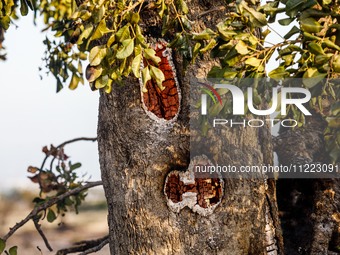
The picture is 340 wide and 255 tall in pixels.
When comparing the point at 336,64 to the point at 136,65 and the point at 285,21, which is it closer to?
the point at 285,21

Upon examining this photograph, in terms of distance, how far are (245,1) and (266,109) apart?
0.68 meters

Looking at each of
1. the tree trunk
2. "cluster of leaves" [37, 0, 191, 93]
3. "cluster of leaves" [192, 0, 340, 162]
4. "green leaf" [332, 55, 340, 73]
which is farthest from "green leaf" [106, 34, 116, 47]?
the tree trunk

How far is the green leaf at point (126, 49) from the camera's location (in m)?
2.90

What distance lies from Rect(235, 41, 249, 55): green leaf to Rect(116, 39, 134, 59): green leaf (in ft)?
1.35

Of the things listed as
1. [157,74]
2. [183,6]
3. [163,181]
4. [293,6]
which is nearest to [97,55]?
[157,74]

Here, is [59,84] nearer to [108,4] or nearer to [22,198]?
[108,4]

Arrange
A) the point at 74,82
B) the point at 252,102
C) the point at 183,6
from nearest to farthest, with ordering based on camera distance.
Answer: the point at 183,6 < the point at 252,102 < the point at 74,82

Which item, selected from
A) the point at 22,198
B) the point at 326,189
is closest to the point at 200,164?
the point at 326,189

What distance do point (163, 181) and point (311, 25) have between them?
40.5 inches

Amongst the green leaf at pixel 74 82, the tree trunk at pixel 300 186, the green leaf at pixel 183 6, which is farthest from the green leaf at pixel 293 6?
the green leaf at pixel 74 82

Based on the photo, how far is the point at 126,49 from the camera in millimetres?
2918

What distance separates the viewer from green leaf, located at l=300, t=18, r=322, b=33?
2.73 m

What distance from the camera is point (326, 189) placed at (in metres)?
4.11

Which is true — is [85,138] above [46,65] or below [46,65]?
below
